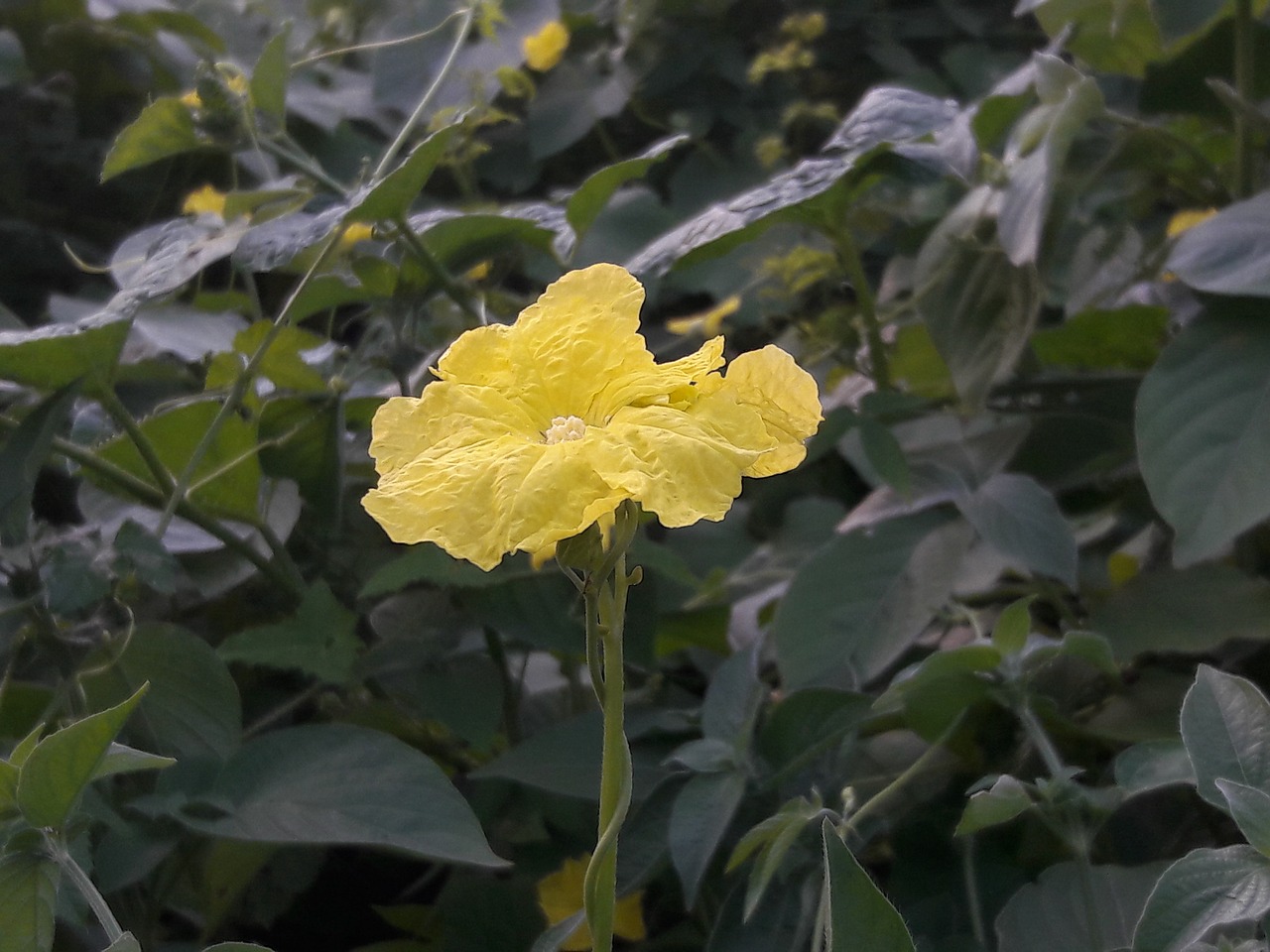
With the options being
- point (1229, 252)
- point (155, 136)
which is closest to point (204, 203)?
point (155, 136)

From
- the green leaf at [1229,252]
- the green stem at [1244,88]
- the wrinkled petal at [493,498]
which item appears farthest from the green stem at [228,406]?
the green stem at [1244,88]

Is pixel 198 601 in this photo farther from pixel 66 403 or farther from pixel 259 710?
pixel 66 403

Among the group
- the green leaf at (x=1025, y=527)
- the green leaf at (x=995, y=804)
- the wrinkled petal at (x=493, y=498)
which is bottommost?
the green leaf at (x=1025, y=527)

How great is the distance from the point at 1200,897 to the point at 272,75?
0.57 m

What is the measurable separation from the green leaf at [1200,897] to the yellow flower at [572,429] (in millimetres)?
184

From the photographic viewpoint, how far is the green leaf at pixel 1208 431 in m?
0.57

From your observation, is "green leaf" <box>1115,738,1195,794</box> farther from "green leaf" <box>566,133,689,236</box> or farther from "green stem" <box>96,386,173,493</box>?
"green stem" <box>96,386,173,493</box>

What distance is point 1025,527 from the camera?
61 cm

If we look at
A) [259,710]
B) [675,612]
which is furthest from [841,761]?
[259,710]

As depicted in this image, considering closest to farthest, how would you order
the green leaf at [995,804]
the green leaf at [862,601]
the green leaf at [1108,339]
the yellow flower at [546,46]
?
the green leaf at [995,804]
the green leaf at [862,601]
the green leaf at [1108,339]
the yellow flower at [546,46]

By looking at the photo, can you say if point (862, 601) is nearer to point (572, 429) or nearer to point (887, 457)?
point (887, 457)

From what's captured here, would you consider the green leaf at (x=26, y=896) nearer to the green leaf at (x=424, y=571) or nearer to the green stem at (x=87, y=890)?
the green stem at (x=87, y=890)

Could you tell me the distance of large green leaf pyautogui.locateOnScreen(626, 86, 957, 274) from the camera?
0.54 m

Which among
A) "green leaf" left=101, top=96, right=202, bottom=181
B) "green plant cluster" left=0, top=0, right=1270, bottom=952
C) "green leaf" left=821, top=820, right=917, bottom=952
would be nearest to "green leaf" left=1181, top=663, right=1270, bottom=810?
"green plant cluster" left=0, top=0, right=1270, bottom=952
